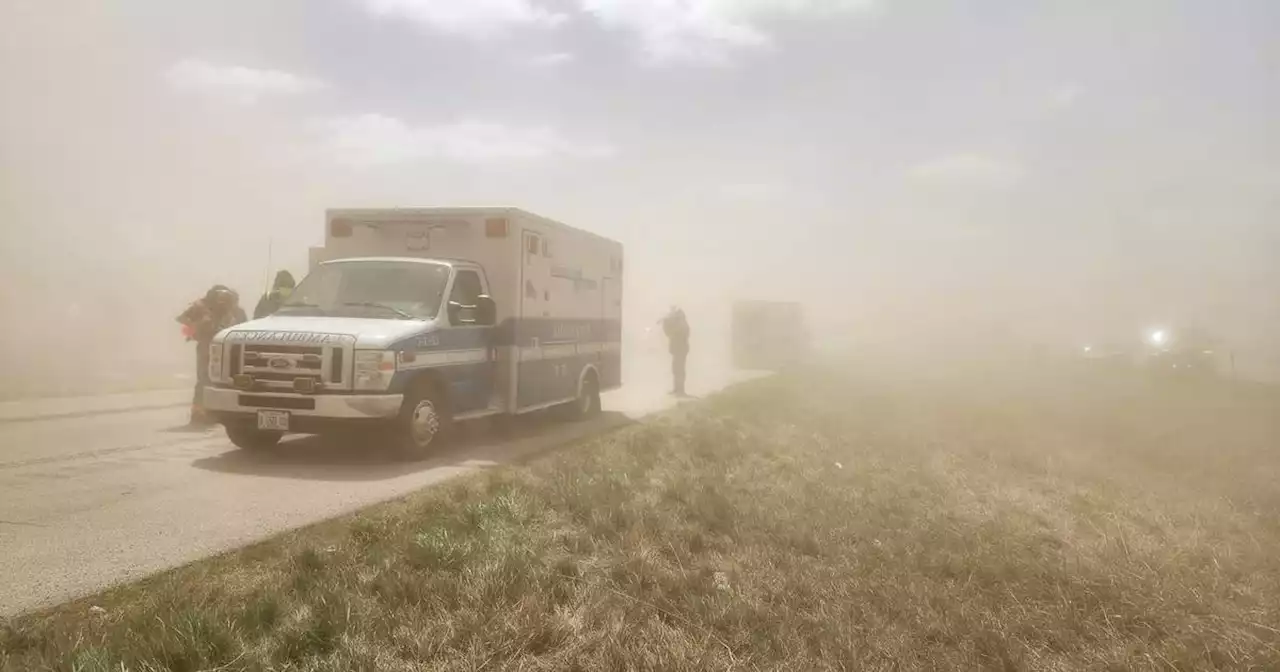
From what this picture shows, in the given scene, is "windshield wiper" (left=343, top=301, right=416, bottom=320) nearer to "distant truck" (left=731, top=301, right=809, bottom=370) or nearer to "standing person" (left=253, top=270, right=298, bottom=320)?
"standing person" (left=253, top=270, right=298, bottom=320)

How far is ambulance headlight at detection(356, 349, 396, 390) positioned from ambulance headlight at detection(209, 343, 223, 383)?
5.24 ft

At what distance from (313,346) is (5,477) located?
2849 millimetres

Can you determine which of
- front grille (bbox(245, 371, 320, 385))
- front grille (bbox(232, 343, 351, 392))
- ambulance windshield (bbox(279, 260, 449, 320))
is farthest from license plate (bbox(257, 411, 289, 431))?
ambulance windshield (bbox(279, 260, 449, 320))

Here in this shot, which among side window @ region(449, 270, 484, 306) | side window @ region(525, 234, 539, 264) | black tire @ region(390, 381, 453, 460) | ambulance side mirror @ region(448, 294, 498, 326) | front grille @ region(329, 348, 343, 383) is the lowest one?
black tire @ region(390, 381, 453, 460)

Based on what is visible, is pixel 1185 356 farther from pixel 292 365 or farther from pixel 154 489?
pixel 154 489

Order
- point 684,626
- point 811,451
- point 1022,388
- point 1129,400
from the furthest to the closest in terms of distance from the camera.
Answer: point 1022,388 → point 1129,400 → point 811,451 → point 684,626

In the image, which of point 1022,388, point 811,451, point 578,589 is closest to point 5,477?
point 578,589

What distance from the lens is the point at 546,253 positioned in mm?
11352

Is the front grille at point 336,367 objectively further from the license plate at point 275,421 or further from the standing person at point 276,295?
the standing person at point 276,295

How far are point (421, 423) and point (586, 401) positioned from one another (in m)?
4.79

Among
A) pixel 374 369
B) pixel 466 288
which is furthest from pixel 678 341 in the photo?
pixel 374 369

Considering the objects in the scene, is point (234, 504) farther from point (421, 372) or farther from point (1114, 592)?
point (1114, 592)

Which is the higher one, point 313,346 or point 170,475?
point 313,346

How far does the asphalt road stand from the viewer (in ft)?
15.6
